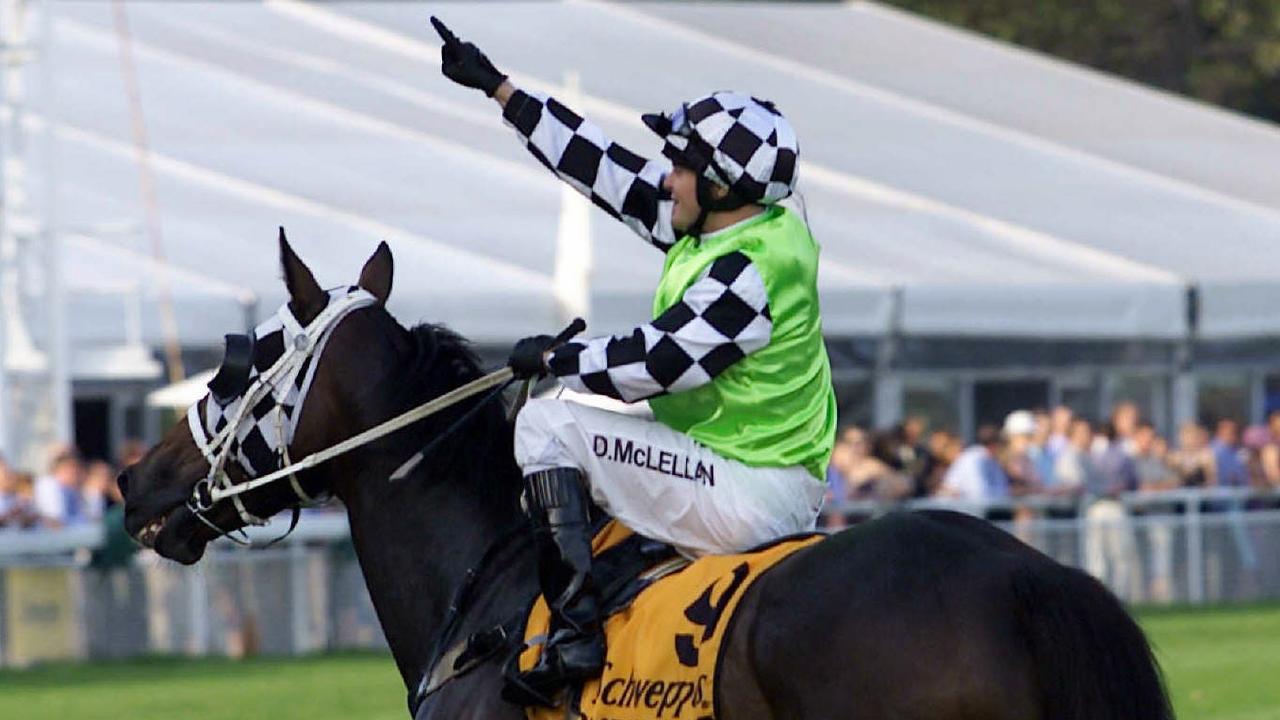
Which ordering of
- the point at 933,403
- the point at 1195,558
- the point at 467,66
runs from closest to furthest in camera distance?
the point at 467,66 → the point at 1195,558 → the point at 933,403

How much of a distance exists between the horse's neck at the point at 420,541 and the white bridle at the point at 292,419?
0.31 feet

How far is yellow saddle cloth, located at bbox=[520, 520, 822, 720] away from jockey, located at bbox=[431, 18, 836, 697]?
59 mm

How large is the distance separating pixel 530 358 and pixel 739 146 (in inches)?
26.7

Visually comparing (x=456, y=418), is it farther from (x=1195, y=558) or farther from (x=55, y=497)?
(x=1195, y=558)

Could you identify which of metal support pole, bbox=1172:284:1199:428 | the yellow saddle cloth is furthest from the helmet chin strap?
metal support pole, bbox=1172:284:1199:428

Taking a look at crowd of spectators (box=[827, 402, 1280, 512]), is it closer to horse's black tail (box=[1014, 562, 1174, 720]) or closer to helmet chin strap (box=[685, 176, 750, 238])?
helmet chin strap (box=[685, 176, 750, 238])

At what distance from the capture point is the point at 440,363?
6.17m

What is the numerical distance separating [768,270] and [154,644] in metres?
11.8

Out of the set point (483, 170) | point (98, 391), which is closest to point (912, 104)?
point (483, 170)

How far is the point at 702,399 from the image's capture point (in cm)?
566

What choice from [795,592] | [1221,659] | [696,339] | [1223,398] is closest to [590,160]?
[696,339]

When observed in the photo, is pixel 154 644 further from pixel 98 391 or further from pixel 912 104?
pixel 912 104

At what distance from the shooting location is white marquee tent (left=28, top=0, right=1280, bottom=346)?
65.4ft

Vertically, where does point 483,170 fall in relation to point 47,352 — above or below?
above
